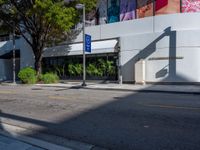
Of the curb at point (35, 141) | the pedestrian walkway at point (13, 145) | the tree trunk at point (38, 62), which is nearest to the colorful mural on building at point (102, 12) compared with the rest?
the tree trunk at point (38, 62)

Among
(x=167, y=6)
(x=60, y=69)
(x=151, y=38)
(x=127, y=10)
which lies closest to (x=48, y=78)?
(x=60, y=69)

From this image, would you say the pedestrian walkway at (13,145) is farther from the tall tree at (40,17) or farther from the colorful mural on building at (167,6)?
the colorful mural on building at (167,6)

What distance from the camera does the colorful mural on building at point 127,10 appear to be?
27.6 metres

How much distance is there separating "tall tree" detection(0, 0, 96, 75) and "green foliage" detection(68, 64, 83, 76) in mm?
3147

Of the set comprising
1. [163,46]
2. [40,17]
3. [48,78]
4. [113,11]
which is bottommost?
[48,78]

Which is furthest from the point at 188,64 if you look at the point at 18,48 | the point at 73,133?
the point at 18,48

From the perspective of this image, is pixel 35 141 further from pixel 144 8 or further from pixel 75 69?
pixel 75 69

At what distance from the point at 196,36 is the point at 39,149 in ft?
64.7

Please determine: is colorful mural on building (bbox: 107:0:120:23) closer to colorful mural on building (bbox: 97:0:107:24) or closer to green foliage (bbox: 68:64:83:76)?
colorful mural on building (bbox: 97:0:107:24)

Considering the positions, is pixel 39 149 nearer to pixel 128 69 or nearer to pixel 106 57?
pixel 128 69

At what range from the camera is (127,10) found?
2802 centimetres

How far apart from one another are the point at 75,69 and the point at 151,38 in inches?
369

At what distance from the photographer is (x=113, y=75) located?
1107 inches

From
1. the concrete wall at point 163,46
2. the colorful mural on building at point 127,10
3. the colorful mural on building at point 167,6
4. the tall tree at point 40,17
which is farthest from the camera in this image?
the colorful mural on building at point 127,10
